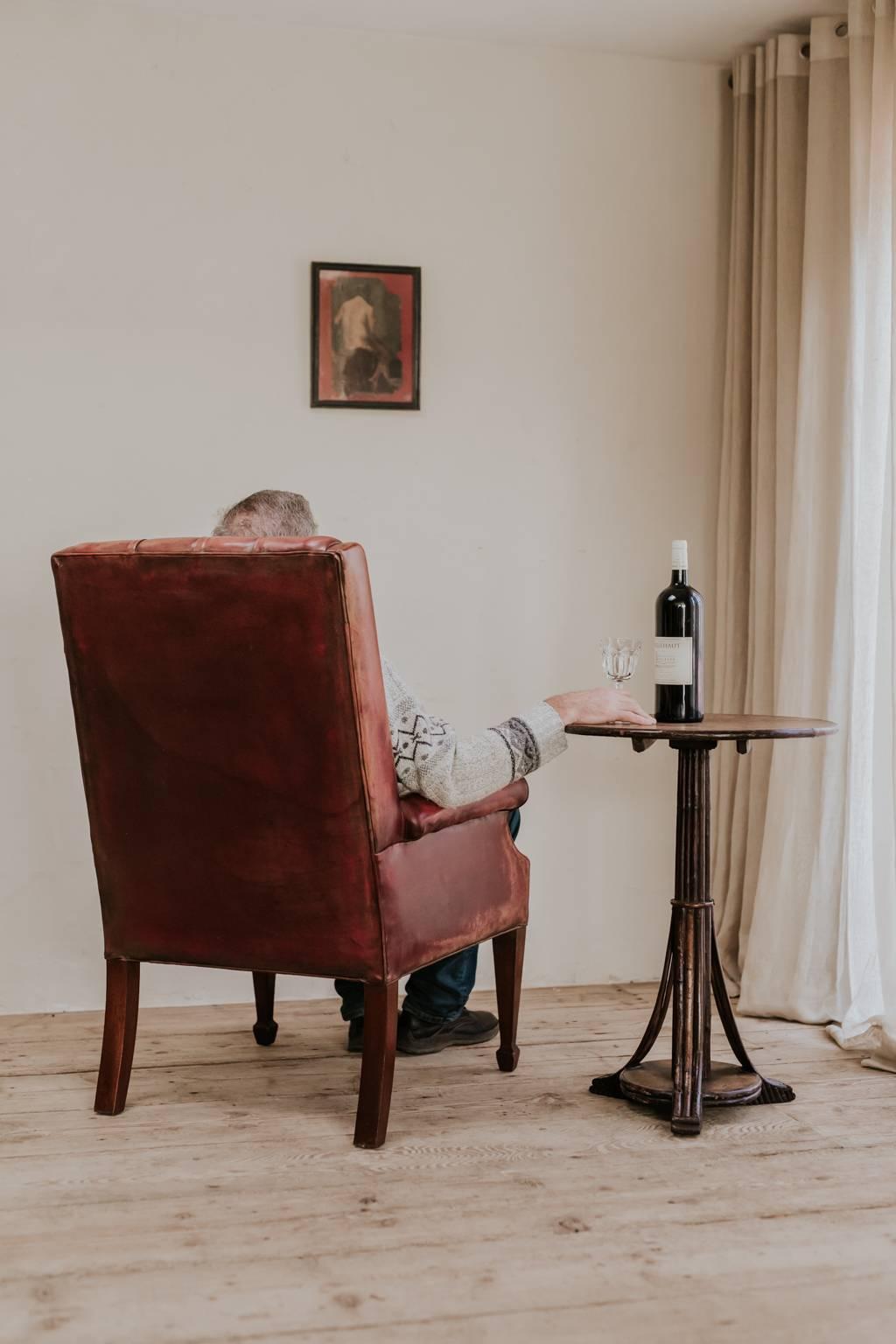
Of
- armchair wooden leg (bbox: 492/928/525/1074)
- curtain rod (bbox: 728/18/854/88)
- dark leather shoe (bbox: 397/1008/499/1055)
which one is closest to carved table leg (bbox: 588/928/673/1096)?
armchair wooden leg (bbox: 492/928/525/1074)

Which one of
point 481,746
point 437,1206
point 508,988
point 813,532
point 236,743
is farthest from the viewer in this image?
point 813,532

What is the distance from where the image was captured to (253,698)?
196cm

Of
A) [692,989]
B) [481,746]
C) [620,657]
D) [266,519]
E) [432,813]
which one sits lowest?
[692,989]

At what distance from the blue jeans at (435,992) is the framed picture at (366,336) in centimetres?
111

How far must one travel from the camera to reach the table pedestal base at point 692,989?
214 cm

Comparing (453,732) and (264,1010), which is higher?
(453,732)

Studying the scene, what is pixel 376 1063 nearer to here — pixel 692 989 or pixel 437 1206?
pixel 437 1206

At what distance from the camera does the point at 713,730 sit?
2008 mm

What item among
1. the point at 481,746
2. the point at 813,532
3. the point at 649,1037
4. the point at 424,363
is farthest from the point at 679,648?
the point at 424,363

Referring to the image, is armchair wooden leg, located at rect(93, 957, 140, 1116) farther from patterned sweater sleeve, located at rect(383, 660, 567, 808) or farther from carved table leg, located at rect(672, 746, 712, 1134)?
carved table leg, located at rect(672, 746, 712, 1134)

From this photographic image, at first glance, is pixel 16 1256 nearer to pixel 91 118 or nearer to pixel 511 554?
pixel 511 554

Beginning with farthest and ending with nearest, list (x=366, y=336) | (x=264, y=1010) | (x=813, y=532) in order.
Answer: (x=366, y=336) < (x=813, y=532) < (x=264, y=1010)

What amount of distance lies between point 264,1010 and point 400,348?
1.58 meters

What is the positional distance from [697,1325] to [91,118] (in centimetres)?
274
